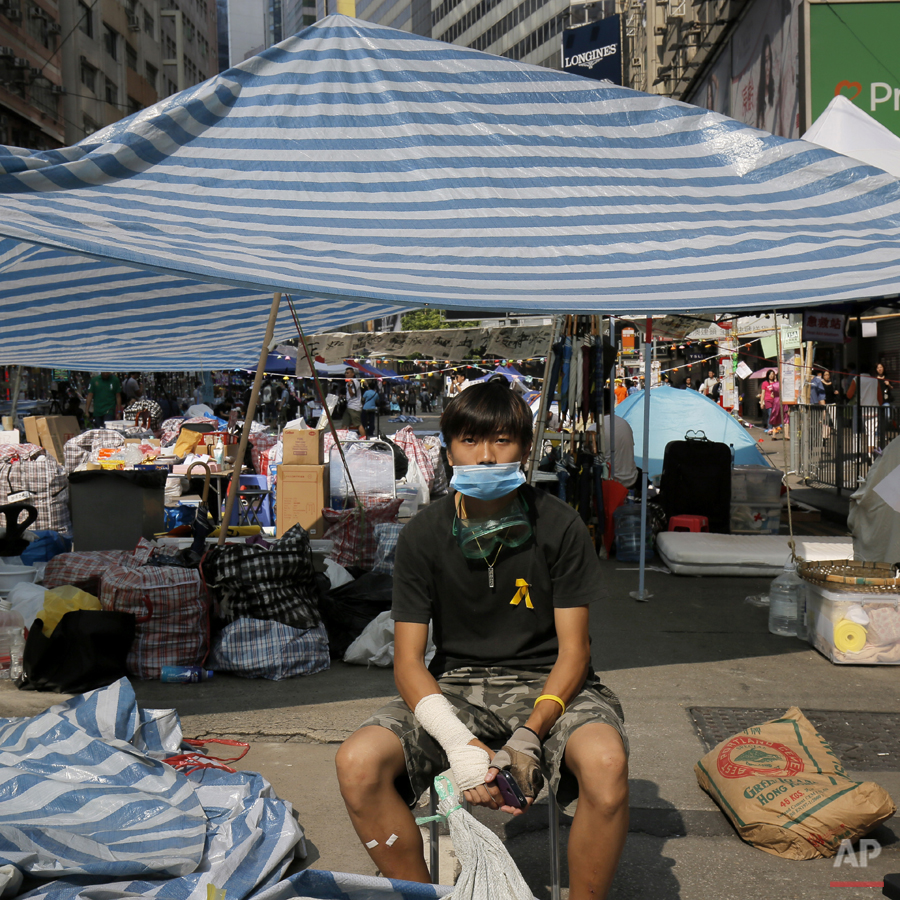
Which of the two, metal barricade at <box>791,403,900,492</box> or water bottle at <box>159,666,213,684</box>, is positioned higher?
metal barricade at <box>791,403,900,492</box>

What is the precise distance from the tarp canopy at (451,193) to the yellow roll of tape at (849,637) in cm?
251

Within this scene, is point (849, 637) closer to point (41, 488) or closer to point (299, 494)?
point (299, 494)

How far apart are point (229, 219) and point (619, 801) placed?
129 inches

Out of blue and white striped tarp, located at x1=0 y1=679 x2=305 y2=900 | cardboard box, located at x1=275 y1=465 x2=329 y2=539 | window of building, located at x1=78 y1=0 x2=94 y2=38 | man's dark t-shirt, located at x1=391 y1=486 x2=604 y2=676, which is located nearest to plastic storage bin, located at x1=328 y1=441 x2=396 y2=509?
cardboard box, located at x1=275 y1=465 x2=329 y2=539

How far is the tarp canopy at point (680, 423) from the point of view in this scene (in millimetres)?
13406

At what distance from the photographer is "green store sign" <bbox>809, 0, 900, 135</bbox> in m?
13.8

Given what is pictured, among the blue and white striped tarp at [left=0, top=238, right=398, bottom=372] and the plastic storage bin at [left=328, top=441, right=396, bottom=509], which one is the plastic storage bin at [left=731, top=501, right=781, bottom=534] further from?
the blue and white striped tarp at [left=0, top=238, right=398, bottom=372]

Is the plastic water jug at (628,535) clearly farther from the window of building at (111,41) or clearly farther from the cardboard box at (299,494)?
the window of building at (111,41)

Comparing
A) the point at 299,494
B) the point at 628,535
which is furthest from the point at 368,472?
the point at 628,535

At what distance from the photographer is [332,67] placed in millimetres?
5215

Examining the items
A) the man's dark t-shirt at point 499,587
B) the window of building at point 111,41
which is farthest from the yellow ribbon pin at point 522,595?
the window of building at point 111,41

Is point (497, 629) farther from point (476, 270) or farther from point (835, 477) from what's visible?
point (835, 477)

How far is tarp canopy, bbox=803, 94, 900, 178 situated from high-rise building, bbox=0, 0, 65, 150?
35934mm

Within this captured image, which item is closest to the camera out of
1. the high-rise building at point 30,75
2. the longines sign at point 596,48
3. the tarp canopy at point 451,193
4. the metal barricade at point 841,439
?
the tarp canopy at point 451,193
